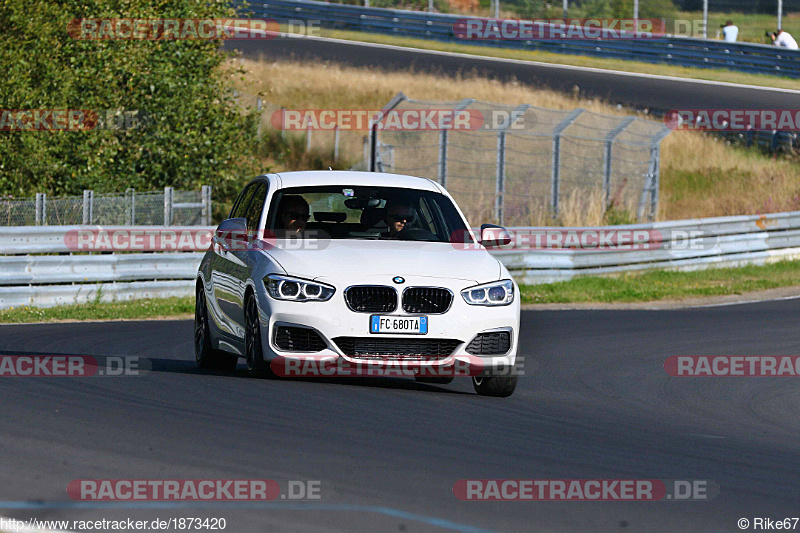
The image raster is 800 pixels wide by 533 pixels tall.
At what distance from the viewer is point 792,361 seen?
13805 mm

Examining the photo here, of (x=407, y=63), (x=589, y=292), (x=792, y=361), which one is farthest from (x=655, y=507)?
(x=407, y=63)

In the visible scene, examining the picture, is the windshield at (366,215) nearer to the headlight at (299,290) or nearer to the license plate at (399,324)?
the headlight at (299,290)

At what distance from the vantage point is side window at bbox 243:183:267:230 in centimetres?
1109

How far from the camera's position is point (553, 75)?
42531 mm

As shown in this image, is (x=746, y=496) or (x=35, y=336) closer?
(x=746, y=496)

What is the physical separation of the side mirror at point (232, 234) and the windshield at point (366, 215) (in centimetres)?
26

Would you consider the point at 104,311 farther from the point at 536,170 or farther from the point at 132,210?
the point at 536,170

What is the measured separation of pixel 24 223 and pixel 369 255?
11.8 metres

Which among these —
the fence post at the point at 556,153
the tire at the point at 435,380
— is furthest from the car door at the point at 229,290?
the fence post at the point at 556,153

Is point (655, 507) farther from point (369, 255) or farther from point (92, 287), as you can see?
A: point (92, 287)

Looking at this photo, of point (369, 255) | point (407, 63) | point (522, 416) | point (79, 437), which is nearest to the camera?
point (79, 437)

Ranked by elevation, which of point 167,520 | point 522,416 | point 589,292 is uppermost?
point 167,520

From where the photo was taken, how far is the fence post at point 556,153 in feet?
84.3

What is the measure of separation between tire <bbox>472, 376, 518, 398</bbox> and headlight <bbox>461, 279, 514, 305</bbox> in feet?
1.99
